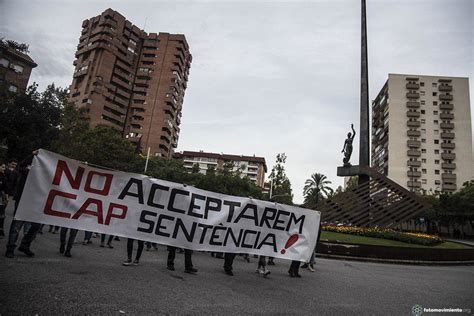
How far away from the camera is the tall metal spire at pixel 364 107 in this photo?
2639 centimetres

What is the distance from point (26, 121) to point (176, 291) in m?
34.4

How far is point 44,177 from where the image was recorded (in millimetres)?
5719

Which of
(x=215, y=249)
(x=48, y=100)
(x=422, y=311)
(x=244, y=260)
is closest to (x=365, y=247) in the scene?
(x=244, y=260)

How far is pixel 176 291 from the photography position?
→ 4.92 metres

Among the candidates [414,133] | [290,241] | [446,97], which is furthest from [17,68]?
[446,97]

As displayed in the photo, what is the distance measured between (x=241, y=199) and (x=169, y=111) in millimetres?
76886

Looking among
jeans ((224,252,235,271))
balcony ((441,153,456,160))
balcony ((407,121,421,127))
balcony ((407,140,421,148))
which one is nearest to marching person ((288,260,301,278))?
jeans ((224,252,235,271))

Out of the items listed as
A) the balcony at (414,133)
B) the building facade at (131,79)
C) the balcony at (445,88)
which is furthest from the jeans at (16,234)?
the balcony at (445,88)

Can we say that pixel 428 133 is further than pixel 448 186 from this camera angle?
Yes

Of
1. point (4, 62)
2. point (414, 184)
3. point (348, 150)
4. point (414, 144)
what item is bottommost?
point (348, 150)

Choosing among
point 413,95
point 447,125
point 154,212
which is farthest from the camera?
point 413,95

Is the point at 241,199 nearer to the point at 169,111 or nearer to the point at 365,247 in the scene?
the point at 365,247

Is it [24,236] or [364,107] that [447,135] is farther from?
[24,236]

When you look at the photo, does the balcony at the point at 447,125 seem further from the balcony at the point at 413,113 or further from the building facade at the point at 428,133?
the balcony at the point at 413,113
